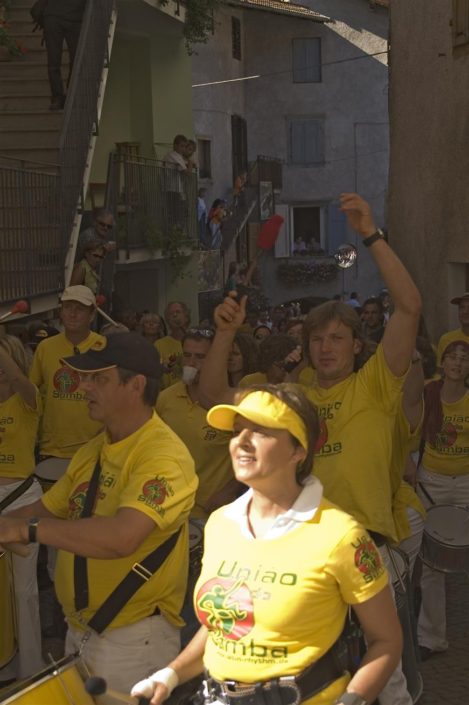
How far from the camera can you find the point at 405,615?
5.92 metres

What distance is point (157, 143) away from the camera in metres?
21.7

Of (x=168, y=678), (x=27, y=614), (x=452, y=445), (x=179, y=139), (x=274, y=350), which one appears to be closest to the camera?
(x=168, y=678)

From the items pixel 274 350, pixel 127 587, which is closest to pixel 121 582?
pixel 127 587

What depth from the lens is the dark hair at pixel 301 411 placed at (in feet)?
13.1

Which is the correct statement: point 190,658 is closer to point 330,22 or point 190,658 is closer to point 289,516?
point 289,516

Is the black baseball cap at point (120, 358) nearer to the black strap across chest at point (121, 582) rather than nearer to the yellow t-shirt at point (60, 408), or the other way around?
the black strap across chest at point (121, 582)

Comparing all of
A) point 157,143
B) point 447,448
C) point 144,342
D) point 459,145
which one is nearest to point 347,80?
point 157,143

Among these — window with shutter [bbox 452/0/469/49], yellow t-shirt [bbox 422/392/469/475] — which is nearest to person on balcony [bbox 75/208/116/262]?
window with shutter [bbox 452/0/469/49]

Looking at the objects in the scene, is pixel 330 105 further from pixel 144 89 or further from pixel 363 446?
pixel 363 446

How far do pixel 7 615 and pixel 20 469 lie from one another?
2.73ft

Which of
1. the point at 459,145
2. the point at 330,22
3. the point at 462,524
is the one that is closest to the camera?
the point at 462,524

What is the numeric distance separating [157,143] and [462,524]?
14.9 m

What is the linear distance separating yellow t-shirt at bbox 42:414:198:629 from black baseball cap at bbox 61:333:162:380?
0.66 ft

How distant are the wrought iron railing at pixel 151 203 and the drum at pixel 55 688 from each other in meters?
13.1
